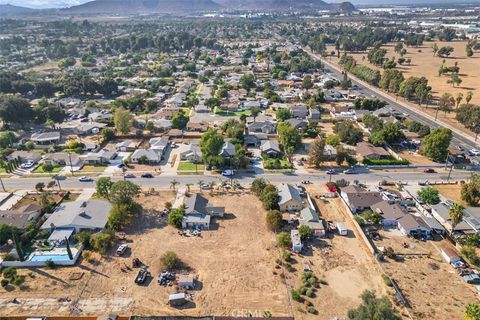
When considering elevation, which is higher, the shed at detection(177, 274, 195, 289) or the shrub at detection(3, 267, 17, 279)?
the shrub at detection(3, 267, 17, 279)

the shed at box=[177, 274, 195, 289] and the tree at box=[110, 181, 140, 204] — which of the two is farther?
the tree at box=[110, 181, 140, 204]

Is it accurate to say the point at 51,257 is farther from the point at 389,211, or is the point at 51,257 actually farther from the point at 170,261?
the point at 389,211

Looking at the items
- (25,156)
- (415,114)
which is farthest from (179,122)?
(415,114)

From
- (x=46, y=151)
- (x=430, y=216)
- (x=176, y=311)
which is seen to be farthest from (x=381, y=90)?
(x=176, y=311)

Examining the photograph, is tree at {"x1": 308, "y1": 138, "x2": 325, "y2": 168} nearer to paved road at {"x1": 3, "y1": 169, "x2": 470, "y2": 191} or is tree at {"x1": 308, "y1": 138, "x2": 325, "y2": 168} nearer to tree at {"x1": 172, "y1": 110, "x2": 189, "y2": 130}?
paved road at {"x1": 3, "y1": 169, "x2": 470, "y2": 191}

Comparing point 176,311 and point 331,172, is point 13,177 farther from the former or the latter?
point 331,172

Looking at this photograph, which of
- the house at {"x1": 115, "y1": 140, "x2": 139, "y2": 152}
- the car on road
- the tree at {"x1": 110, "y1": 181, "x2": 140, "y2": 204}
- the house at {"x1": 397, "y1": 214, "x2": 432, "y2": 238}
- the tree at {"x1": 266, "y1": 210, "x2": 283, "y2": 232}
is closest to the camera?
the house at {"x1": 397, "y1": 214, "x2": 432, "y2": 238}

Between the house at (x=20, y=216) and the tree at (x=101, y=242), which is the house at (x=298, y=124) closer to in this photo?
the tree at (x=101, y=242)


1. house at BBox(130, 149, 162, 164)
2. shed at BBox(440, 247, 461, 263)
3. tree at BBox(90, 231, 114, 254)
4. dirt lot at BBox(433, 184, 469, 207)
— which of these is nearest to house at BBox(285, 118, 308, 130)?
house at BBox(130, 149, 162, 164)
